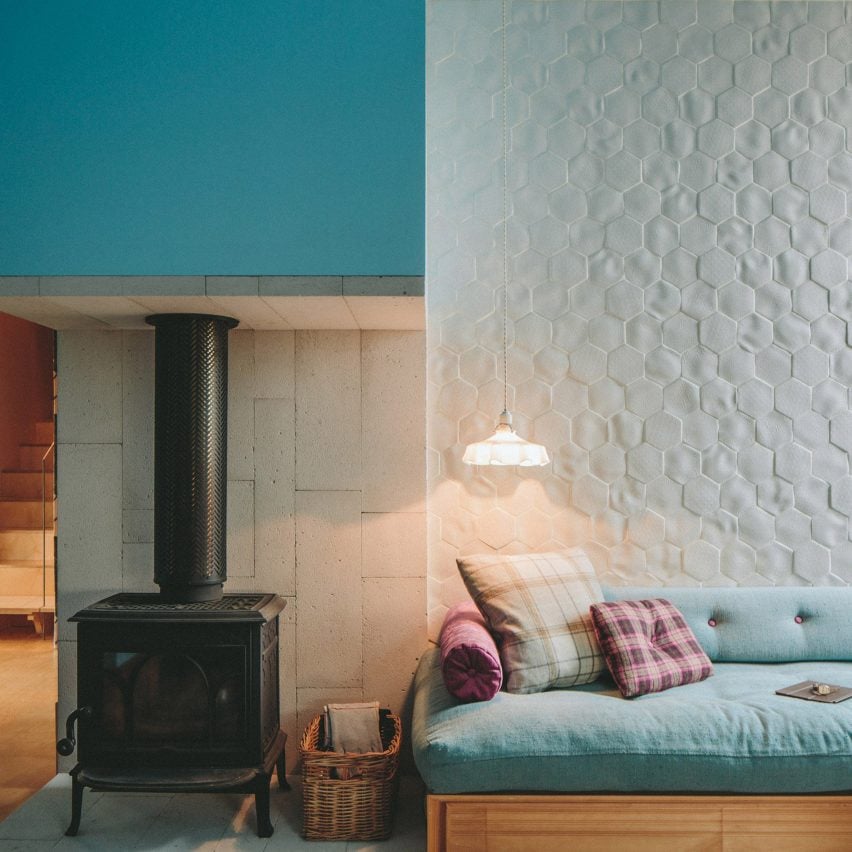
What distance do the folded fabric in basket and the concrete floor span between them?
0.91 ft

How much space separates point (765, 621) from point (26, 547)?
5267mm

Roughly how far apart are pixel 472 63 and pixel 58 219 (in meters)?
1.85

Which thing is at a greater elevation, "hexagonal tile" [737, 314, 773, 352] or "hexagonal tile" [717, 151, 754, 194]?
"hexagonal tile" [717, 151, 754, 194]

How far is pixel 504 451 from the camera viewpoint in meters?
2.97

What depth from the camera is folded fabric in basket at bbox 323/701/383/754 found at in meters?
2.89

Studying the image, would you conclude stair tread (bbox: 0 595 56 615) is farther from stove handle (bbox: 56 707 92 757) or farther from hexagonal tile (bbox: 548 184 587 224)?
hexagonal tile (bbox: 548 184 587 224)

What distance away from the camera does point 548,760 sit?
2.32 m

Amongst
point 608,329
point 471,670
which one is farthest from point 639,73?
point 471,670

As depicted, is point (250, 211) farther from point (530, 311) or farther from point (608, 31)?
point (608, 31)

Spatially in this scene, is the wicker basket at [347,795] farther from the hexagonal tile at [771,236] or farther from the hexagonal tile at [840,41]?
the hexagonal tile at [840,41]

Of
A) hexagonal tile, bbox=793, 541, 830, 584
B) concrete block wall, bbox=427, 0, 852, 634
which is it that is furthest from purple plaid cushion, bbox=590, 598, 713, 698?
hexagonal tile, bbox=793, 541, 830, 584

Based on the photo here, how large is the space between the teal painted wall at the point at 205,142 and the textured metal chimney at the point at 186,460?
33 cm

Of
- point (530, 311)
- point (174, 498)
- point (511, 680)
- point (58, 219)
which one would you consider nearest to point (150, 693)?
point (174, 498)

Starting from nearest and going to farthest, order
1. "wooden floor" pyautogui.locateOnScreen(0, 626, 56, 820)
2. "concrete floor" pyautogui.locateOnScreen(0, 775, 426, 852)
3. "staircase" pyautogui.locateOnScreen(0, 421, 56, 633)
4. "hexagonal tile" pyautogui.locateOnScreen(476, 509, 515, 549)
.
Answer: "concrete floor" pyautogui.locateOnScreen(0, 775, 426, 852) → "wooden floor" pyautogui.locateOnScreen(0, 626, 56, 820) → "hexagonal tile" pyautogui.locateOnScreen(476, 509, 515, 549) → "staircase" pyautogui.locateOnScreen(0, 421, 56, 633)
